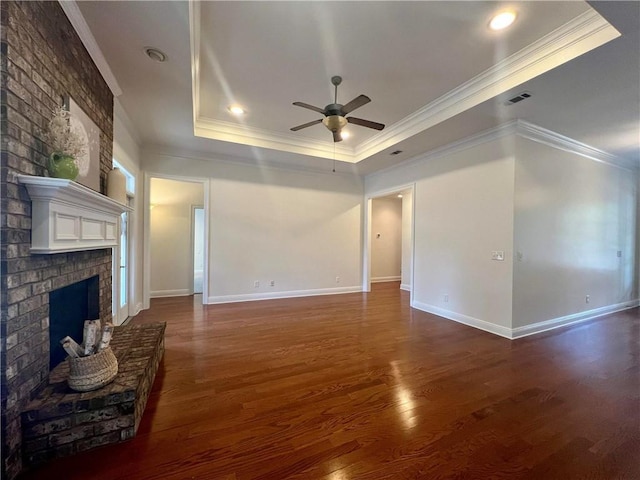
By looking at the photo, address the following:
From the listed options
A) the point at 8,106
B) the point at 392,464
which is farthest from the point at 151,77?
the point at 392,464

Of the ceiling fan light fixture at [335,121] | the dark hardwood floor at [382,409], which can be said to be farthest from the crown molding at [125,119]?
the dark hardwood floor at [382,409]

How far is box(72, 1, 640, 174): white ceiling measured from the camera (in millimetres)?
2160

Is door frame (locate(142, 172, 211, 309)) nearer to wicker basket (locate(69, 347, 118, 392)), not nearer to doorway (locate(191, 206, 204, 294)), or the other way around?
doorway (locate(191, 206, 204, 294))

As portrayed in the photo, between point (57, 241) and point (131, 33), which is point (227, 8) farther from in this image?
point (57, 241)

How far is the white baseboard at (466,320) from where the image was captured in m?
3.70

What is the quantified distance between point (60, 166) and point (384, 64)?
287 centimetres

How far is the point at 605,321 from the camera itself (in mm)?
4395

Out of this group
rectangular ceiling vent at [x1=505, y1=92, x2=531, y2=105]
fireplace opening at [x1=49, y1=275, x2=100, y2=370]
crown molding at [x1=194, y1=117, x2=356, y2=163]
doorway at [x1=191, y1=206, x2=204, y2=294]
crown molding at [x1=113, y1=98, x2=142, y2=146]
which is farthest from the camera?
doorway at [x1=191, y1=206, x2=204, y2=294]

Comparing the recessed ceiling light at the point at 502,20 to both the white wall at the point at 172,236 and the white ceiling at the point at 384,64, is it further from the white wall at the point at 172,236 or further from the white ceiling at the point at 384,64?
the white wall at the point at 172,236

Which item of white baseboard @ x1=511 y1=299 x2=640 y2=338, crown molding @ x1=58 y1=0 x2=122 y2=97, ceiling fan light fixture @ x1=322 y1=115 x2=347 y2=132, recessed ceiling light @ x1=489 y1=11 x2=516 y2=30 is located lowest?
white baseboard @ x1=511 y1=299 x2=640 y2=338

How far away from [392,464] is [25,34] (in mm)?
3164

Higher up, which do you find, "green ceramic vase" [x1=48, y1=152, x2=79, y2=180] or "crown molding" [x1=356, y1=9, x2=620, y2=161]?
"crown molding" [x1=356, y1=9, x2=620, y2=161]

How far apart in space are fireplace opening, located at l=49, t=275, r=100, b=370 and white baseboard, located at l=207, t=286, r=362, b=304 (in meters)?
2.64

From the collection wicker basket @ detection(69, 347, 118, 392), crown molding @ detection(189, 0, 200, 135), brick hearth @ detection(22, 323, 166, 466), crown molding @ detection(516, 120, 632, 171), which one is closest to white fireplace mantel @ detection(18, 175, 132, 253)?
wicker basket @ detection(69, 347, 118, 392)
